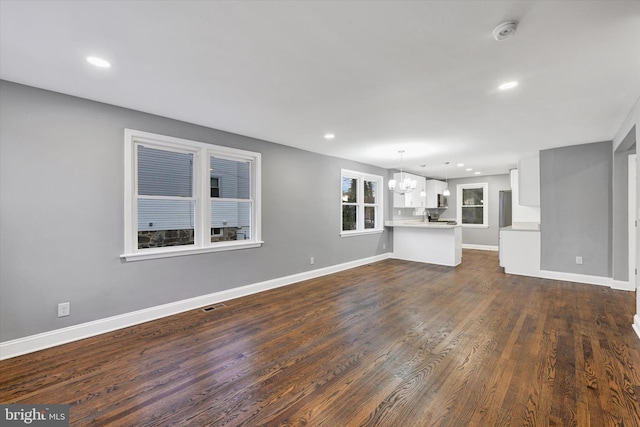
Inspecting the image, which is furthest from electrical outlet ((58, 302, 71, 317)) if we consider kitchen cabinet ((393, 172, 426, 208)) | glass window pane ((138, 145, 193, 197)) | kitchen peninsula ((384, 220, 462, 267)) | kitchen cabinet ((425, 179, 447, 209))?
kitchen cabinet ((425, 179, 447, 209))

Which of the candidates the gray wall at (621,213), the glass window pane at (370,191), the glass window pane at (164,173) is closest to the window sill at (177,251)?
the glass window pane at (164,173)

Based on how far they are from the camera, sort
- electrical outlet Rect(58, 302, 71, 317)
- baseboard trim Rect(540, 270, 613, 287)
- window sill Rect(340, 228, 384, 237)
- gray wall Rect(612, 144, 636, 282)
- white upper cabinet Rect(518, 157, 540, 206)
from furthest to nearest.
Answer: window sill Rect(340, 228, 384, 237)
white upper cabinet Rect(518, 157, 540, 206)
baseboard trim Rect(540, 270, 613, 287)
gray wall Rect(612, 144, 636, 282)
electrical outlet Rect(58, 302, 71, 317)

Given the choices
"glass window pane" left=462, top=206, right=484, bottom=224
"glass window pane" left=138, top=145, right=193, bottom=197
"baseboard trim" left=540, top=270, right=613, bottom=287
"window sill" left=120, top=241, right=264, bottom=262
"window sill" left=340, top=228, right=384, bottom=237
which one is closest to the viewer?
"window sill" left=120, top=241, right=264, bottom=262

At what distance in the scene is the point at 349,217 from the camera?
21.2 ft

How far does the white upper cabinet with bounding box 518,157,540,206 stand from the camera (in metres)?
5.44

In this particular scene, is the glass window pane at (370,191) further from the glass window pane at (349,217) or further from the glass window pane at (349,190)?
the glass window pane at (349,217)

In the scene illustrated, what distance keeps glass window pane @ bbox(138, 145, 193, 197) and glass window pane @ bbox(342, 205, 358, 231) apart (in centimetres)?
349

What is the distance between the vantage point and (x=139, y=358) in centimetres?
243

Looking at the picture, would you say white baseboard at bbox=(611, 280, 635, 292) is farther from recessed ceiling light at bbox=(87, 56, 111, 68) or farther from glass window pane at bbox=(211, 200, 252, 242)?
recessed ceiling light at bbox=(87, 56, 111, 68)

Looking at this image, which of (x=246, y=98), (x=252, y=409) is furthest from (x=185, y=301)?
(x=246, y=98)

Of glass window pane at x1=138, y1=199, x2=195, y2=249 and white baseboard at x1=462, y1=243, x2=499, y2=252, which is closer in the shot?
glass window pane at x1=138, y1=199, x2=195, y2=249

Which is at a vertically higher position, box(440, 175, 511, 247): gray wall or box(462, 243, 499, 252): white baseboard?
box(440, 175, 511, 247): gray wall

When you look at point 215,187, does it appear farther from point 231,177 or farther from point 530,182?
point 530,182

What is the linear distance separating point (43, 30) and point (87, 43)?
22 centimetres
